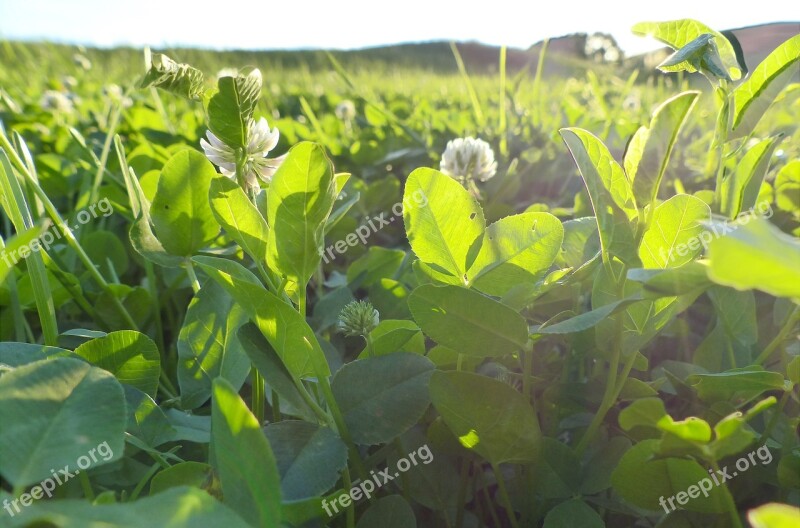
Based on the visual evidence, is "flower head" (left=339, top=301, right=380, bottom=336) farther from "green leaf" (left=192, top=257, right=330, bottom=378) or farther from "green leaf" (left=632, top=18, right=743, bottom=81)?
"green leaf" (left=632, top=18, right=743, bottom=81)

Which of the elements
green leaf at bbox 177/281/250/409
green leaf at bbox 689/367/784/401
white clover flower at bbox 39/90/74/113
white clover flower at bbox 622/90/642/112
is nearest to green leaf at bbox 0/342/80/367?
green leaf at bbox 177/281/250/409

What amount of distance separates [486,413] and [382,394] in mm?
71

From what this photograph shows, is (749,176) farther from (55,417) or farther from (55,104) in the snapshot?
(55,104)

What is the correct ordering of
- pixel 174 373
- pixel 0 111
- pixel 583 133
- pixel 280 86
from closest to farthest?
1. pixel 583 133
2. pixel 174 373
3. pixel 0 111
4. pixel 280 86

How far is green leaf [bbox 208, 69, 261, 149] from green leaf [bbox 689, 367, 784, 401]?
354 mm

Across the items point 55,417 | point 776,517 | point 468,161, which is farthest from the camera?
point 468,161

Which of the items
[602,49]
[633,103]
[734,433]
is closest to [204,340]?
[734,433]

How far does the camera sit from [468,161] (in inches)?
45.6

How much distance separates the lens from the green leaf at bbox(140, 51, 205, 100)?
20.5 inches

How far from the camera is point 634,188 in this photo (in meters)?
0.45

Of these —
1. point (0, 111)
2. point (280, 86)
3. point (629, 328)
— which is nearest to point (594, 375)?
point (629, 328)

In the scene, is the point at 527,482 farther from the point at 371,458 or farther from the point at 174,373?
the point at 174,373

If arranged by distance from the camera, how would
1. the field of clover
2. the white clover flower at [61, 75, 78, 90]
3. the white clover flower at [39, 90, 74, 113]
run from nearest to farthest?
1. the field of clover
2. the white clover flower at [39, 90, 74, 113]
3. the white clover flower at [61, 75, 78, 90]

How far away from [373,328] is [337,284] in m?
0.26
